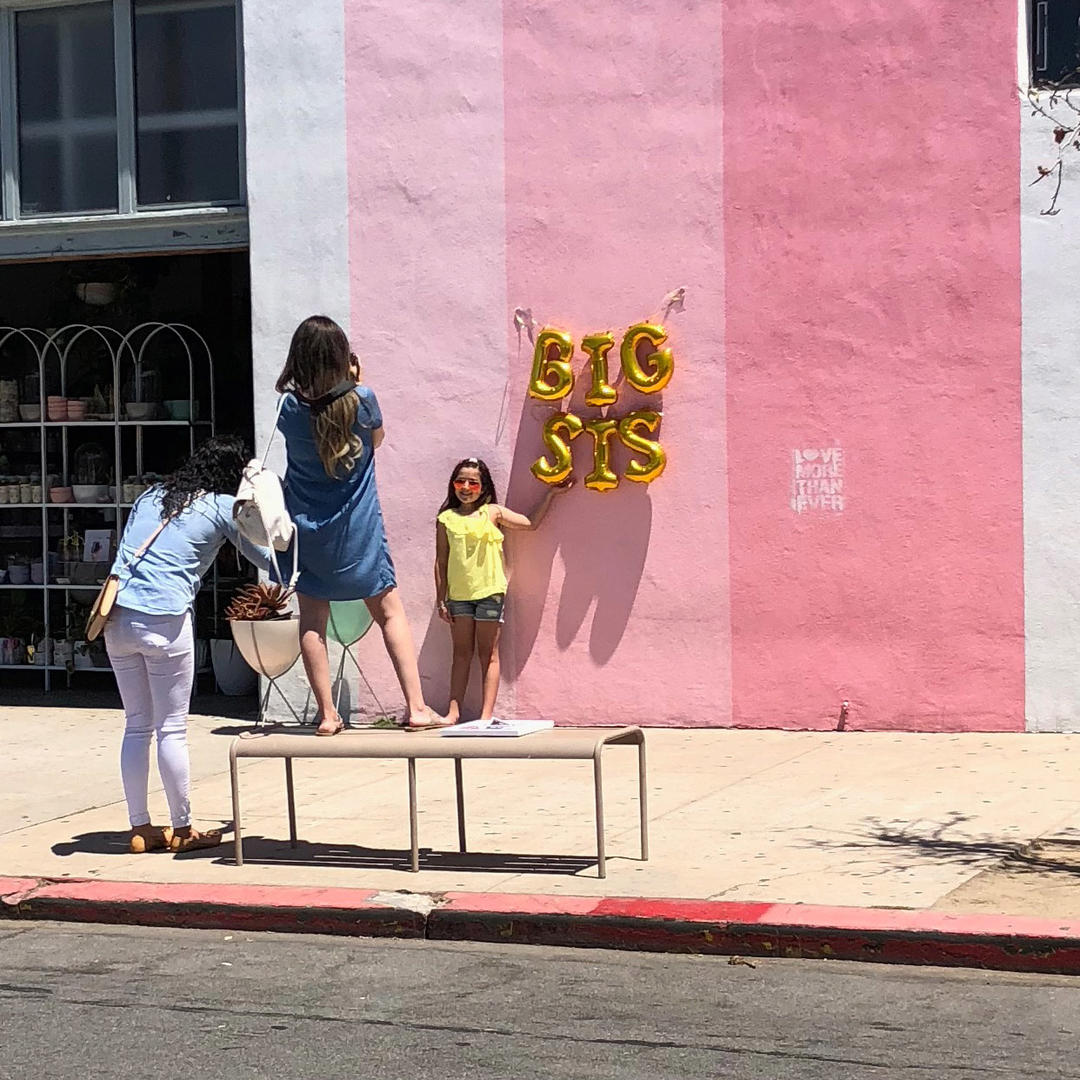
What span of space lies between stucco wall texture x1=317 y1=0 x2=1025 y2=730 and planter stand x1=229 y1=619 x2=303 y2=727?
19.7 inches

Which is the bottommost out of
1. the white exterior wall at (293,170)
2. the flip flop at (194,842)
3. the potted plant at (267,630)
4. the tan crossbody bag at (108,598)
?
the flip flop at (194,842)

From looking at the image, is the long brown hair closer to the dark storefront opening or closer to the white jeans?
the white jeans

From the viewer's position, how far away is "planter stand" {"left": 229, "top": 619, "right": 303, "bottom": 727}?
40.9 feet

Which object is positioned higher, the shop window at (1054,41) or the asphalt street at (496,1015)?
the shop window at (1054,41)

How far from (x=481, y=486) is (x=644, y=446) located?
1096 mm

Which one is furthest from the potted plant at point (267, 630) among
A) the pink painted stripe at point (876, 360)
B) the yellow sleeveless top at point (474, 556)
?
the pink painted stripe at point (876, 360)

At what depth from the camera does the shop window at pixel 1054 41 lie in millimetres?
11172

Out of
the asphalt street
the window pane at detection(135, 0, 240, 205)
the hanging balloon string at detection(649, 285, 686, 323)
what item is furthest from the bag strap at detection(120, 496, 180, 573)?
the window pane at detection(135, 0, 240, 205)

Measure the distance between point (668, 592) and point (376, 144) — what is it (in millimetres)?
3576

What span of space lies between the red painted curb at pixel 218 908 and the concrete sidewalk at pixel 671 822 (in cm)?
17

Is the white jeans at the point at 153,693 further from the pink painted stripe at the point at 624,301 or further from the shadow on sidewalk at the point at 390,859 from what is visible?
the pink painted stripe at the point at 624,301

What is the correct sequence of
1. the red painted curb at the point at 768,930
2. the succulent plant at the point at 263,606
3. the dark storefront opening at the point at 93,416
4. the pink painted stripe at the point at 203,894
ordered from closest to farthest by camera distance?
the red painted curb at the point at 768,930 < the pink painted stripe at the point at 203,894 < the succulent plant at the point at 263,606 < the dark storefront opening at the point at 93,416

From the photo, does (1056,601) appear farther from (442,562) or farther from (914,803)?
(442,562)

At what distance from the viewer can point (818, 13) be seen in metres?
11.5
